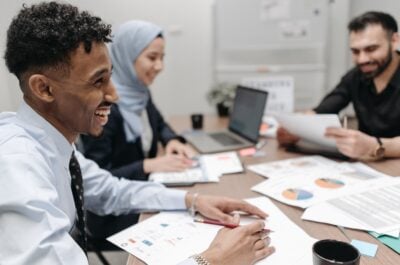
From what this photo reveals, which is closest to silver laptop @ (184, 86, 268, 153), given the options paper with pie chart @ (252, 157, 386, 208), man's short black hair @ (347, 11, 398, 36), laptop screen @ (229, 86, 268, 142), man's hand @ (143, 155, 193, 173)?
laptop screen @ (229, 86, 268, 142)

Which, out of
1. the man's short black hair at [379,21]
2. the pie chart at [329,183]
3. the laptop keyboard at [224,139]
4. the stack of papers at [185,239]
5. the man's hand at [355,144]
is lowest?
the stack of papers at [185,239]

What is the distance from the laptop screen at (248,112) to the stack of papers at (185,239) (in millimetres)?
719

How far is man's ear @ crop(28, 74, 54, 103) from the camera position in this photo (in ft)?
2.60

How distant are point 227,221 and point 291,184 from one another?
1.03 ft

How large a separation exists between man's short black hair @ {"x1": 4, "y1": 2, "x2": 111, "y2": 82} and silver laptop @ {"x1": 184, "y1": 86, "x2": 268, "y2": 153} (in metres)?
Answer: 0.91

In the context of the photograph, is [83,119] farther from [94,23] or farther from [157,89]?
[157,89]

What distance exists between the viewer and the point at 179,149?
1.66 metres

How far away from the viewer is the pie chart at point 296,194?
3.57 feet

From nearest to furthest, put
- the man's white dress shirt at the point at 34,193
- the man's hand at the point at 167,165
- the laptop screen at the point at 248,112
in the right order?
1. the man's white dress shirt at the point at 34,193
2. the man's hand at the point at 167,165
3. the laptop screen at the point at 248,112

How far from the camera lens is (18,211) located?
2.08 feet

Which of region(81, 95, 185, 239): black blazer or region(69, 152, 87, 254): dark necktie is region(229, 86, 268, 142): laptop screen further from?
region(69, 152, 87, 254): dark necktie

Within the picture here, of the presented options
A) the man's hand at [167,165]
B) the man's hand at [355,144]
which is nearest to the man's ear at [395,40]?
the man's hand at [355,144]

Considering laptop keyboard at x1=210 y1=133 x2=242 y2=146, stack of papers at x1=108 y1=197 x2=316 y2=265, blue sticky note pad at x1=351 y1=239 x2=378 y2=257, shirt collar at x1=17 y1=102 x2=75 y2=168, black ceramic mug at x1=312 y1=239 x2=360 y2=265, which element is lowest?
stack of papers at x1=108 y1=197 x2=316 y2=265

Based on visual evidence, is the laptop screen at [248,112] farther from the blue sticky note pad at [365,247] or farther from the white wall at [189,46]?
the white wall at [189,46]
